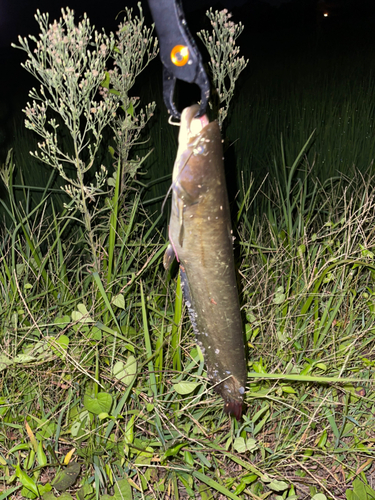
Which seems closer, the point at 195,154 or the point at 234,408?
the point at 195,154

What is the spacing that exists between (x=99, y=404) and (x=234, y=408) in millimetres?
419

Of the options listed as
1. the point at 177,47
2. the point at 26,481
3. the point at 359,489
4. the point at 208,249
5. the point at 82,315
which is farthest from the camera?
the point at 82,315

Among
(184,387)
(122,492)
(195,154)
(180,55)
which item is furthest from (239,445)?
(180,55)

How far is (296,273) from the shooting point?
192cm

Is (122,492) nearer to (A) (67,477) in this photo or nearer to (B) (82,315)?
(A) (67,477)

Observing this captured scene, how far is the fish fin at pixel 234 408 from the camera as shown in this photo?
1.26 metres

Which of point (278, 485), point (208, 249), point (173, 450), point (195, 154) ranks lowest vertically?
point (278, 485)

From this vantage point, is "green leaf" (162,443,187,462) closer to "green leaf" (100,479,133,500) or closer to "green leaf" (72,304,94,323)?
"green leaf" (100,479,133,500)

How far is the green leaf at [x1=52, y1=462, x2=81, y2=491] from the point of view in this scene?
1172 millimetres

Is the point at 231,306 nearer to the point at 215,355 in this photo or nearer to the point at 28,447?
the point at 215,355

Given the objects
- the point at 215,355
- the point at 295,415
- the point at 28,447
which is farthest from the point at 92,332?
the point at 295,415

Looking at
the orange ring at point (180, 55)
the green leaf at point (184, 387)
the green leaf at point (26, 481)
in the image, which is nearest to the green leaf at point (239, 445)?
the green leaf at point (184, 387)

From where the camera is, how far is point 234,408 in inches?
49.9

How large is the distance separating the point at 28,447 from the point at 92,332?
1.34 ft
